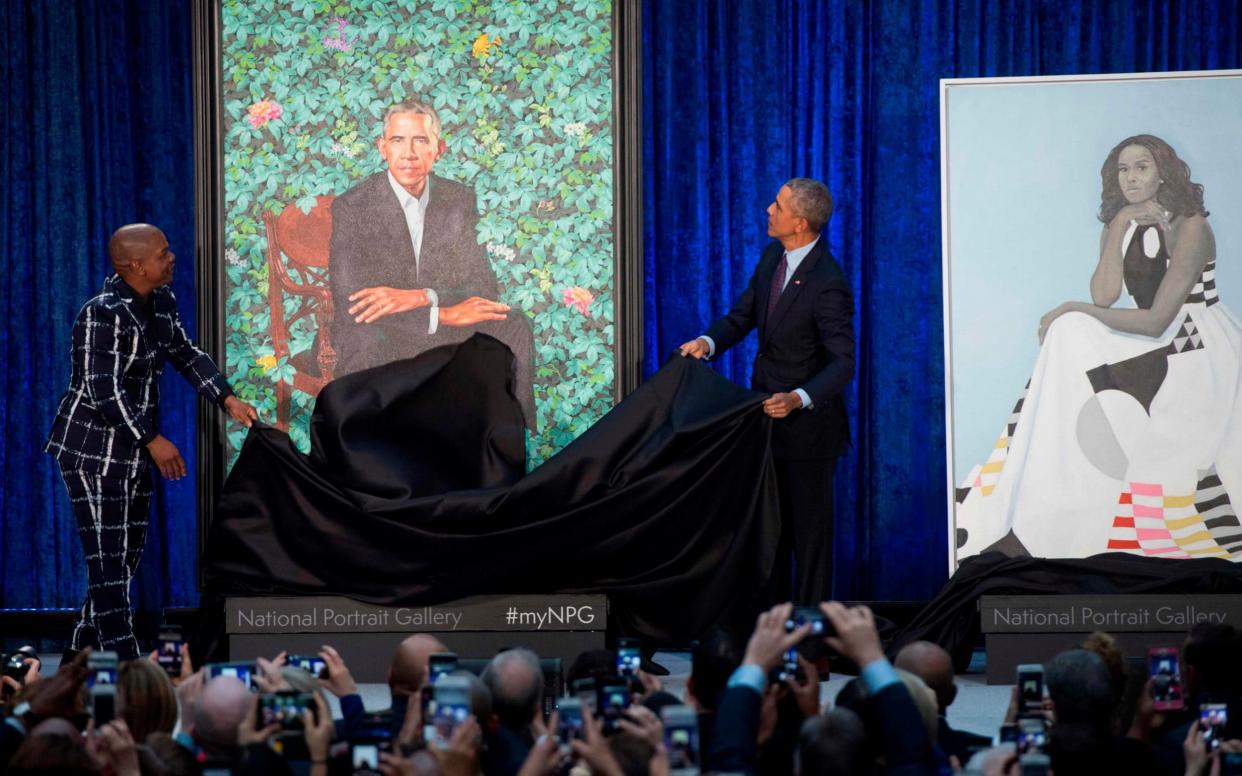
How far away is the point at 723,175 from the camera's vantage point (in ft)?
23.9

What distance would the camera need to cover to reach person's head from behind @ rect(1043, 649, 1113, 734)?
3145mm

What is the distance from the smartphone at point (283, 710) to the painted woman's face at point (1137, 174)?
179 inches

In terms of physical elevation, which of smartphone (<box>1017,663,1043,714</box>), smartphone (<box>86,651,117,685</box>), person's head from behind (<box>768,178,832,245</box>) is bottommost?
smartphone (<box>1017,663,1043,714</box>)

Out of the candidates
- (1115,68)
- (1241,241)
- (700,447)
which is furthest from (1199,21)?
(700,447)

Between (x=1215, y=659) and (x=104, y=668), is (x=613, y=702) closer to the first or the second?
(x=104, y=668)

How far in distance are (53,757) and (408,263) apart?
13.7 feet

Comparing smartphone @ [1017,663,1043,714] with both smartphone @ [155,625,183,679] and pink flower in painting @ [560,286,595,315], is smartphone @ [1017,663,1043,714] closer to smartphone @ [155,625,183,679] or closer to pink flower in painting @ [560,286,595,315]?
smartphone @ [155,625,183,679]

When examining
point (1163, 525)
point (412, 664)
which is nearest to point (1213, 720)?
point (412, 664)

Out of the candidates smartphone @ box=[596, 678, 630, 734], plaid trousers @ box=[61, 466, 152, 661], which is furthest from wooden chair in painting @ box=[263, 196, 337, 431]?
smartphone @ box=[596, 678, 630, 734]

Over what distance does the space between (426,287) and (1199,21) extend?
142 inches

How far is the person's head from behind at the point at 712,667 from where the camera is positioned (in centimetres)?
343

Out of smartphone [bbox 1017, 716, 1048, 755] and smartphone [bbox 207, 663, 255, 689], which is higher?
smartphone [bbox 207, 663, 255, 689]

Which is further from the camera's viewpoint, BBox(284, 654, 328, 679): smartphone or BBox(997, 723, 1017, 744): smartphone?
BBox(284, 654, 328, 679): smartphone

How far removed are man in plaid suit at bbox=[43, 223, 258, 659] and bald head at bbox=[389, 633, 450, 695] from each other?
2554mm
